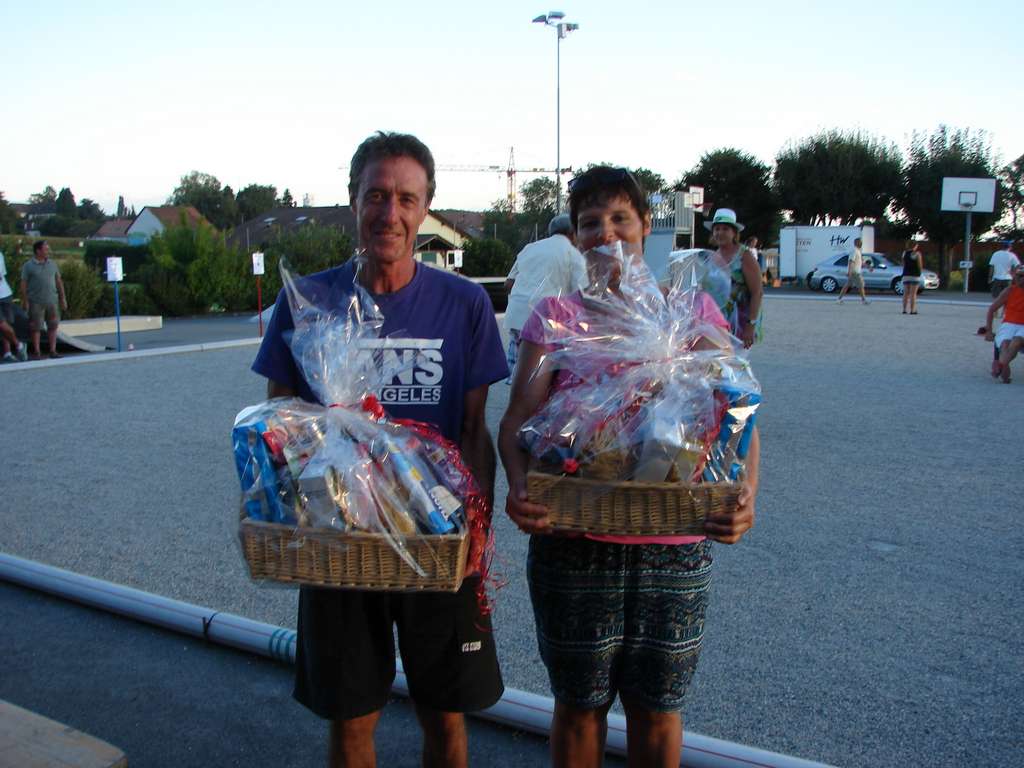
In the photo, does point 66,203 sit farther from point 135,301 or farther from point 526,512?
point 526,512

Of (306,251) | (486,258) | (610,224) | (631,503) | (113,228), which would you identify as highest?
(113,228)

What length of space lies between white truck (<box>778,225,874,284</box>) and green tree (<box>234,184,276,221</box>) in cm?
7007

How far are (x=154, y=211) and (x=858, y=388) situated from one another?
3642 inches

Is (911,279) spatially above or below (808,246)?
below

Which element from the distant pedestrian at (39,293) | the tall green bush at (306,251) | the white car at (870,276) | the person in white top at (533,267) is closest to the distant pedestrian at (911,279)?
the white car at (870,276)

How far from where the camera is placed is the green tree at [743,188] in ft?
180

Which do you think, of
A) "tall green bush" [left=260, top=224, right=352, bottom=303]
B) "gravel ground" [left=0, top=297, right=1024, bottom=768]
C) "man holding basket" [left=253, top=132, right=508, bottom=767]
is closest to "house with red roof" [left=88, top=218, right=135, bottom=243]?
"tall green bush" [left=260, top=224, right=352, bottom=303]

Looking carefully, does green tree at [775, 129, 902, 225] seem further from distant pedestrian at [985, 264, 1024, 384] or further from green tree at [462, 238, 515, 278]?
distant pedestrian at [985, 264, 1024, 384]

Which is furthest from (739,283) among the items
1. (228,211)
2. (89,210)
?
(89,210)

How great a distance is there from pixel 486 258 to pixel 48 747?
1468 inches

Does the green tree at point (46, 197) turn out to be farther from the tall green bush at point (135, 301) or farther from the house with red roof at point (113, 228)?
the tall green bush at point (135, 301)

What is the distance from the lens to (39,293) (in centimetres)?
1488

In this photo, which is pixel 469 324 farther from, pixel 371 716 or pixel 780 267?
pixel 780 267

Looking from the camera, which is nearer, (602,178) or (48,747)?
(48,747)
